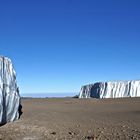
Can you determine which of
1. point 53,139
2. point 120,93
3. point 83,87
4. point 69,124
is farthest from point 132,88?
point 53,139

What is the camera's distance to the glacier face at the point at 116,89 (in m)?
53.0

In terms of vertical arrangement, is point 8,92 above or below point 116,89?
below

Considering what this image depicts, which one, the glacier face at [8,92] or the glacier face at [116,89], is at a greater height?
the glacier face at [116,89]

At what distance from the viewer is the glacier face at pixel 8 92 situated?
17938 mm

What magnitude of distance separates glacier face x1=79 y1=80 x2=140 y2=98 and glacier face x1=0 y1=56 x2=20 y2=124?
3544 cm

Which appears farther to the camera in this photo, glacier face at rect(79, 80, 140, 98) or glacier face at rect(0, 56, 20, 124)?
glacier face at rect(79, 80, 140, 98)

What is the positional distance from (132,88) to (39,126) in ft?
119

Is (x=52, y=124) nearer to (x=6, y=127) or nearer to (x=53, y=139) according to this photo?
(x=6, y=127)

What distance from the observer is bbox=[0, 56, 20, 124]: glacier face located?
58.9ft

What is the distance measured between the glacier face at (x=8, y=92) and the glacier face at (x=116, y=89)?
35.4 meters

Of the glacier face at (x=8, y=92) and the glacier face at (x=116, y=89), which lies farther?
the glacier face at (x=116, y=89)

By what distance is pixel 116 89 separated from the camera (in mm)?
54812

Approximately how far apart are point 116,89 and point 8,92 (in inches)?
1486

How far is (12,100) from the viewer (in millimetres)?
18859
